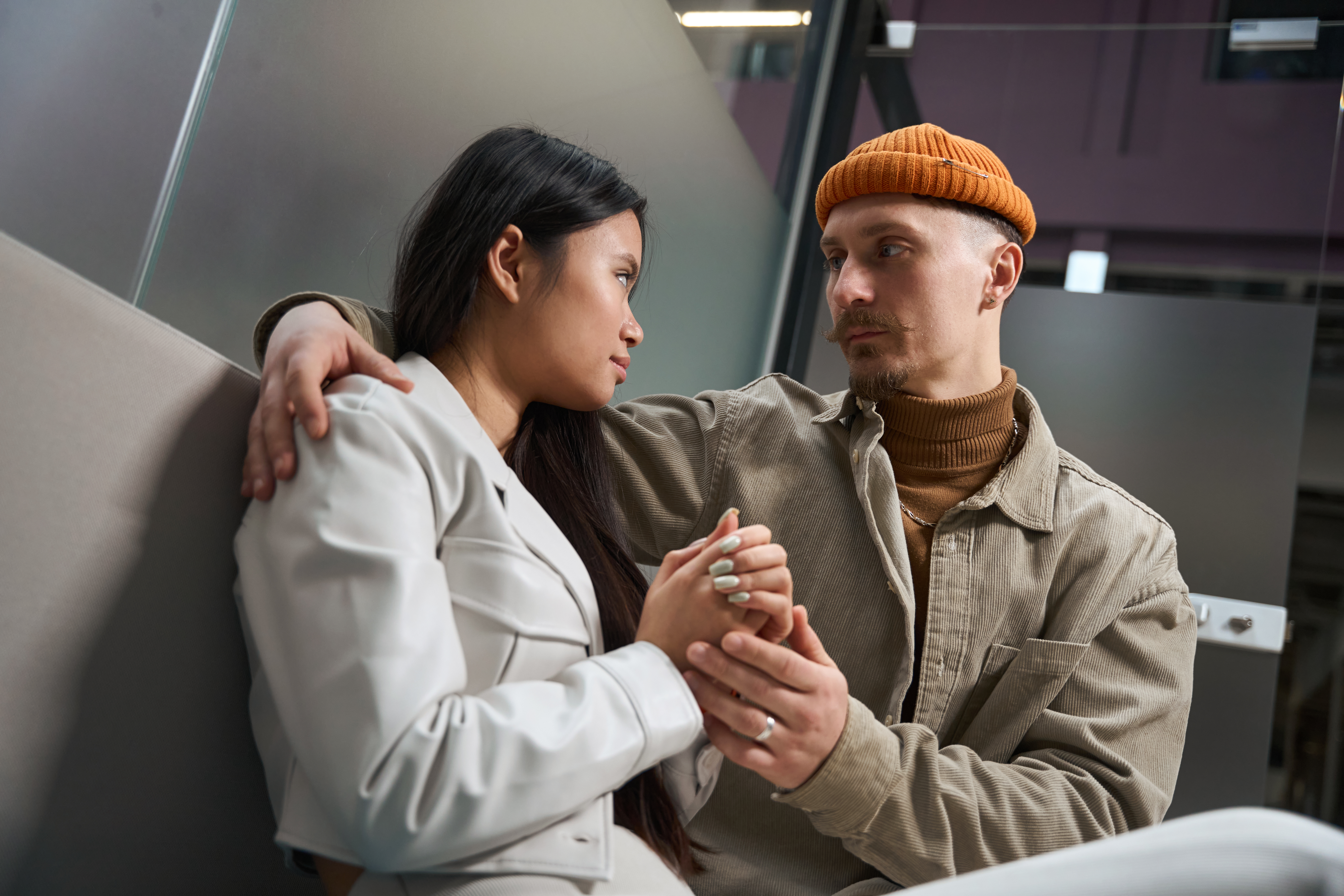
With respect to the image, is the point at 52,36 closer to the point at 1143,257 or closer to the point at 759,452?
the point at 759,452

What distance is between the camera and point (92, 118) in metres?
0.91

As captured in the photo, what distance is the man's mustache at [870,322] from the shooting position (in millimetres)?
1536

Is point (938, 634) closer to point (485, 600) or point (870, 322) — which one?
point (870, 322)

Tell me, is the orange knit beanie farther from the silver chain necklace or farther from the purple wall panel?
the purple wall panel

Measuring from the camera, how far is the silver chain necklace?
1411 millimetres

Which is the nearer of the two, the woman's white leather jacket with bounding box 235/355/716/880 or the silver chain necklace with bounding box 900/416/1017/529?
the woman's white leather jacket with bounding box 235/355/716/880

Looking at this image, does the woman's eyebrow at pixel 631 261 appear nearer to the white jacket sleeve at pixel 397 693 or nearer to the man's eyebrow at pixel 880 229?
the white jacket sleeve at pixel 397 693

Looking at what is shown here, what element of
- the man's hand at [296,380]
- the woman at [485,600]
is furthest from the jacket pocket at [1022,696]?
the man's hand at [296,380]

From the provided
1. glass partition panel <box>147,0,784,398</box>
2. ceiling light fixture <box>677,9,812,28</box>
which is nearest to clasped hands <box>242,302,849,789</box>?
glass partition panel <box>147,0,784,398</box>

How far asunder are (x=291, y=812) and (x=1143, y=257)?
8.81ft

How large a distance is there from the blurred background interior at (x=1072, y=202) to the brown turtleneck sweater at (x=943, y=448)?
76cm

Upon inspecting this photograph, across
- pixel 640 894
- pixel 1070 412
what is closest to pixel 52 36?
pixel 640 894

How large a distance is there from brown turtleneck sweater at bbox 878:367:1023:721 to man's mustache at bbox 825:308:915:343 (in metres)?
0.11

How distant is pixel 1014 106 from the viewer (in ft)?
9.44
